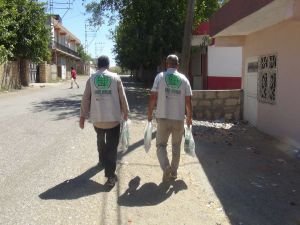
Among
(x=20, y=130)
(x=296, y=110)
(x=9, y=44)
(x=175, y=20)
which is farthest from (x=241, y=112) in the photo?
(x=9, y=44)

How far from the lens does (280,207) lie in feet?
18.5

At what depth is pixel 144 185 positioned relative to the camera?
646 centimetres

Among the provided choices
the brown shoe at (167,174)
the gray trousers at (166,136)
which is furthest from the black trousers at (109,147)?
the brown shoe at (167,174)

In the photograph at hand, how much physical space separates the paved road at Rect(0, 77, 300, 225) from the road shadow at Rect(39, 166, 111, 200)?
0.04 feet

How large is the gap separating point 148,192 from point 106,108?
1.27 metres

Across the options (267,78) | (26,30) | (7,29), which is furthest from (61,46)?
(267,78)

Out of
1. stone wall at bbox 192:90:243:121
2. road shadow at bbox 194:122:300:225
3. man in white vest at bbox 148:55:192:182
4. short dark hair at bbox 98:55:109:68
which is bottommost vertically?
road shadow at bbox 194:122:300:225

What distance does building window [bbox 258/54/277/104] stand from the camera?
1088 centimetres

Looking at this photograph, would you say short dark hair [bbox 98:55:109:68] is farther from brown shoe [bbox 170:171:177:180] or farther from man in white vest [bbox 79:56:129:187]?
brown shoe [bbox 170:171:177:180]

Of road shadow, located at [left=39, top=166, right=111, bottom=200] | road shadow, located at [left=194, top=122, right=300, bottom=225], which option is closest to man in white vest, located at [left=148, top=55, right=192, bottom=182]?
road shadow, located at [left=194, top=122, right=300, bottom=225]

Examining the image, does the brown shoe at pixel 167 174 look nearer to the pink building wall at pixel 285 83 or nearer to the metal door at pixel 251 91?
the pink building wall at pixel 285 83

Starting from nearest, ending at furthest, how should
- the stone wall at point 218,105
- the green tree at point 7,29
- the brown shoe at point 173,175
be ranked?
the brown shoe at point 173,175, the stone wall at point 218,105, the green tree at point 7,29

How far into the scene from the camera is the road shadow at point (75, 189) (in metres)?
5.84

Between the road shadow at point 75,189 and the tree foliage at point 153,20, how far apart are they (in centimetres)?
1674
